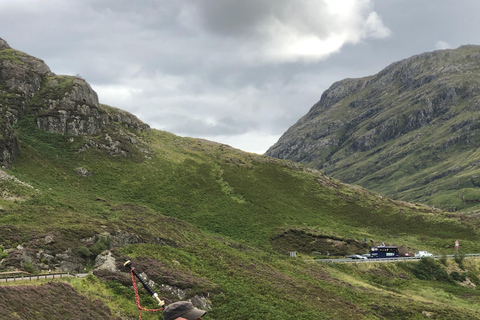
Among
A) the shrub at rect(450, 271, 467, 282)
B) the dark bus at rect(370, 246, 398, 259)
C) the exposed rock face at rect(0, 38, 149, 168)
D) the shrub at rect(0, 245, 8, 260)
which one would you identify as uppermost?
the exposed rock face at rect(0, 38, 149, 168)

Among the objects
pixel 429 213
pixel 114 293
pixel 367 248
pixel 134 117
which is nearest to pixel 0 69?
pixel 134 117

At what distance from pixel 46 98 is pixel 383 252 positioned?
288 ft

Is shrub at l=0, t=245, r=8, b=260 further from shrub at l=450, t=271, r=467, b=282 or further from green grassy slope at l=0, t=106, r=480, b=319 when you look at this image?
shrub at l=450, t=271, r=467, b=282

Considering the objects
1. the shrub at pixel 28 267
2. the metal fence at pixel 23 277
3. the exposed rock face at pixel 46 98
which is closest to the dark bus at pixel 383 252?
the metal fence at pixel 23 277

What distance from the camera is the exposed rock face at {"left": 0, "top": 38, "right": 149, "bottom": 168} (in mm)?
85938

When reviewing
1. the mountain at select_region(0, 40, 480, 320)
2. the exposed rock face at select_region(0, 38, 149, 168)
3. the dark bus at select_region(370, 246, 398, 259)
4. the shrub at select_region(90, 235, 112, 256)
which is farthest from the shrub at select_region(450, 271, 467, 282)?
the exposed rock face at select_region(0, 38, 149, 168)

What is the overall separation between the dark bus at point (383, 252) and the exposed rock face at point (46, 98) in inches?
2511

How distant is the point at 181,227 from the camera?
6225cm

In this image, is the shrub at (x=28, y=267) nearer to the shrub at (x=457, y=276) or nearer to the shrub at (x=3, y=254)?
the shrub at (x=3, y=254)

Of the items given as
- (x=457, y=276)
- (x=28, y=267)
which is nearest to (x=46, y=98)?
(x=28, y=267)

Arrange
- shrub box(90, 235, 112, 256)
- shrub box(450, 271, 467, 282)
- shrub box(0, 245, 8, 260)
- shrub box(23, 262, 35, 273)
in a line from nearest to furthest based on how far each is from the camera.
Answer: shrub box(23, 262, 35, 273)
shrub box(0, 245, 8, 260)
shrub box(90, 235, 112, 256)
shrub box(450, 271, 467, 282)

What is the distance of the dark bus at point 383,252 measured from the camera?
243ft

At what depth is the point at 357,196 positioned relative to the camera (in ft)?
356

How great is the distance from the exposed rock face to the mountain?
0.39 m
